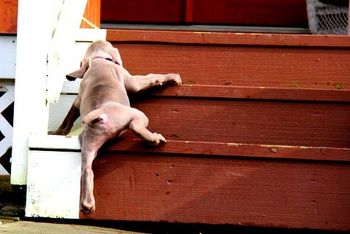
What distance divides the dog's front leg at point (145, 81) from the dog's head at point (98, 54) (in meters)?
0.14

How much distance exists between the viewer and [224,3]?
6.47 metres

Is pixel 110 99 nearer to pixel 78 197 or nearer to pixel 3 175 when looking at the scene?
pixel 78 197

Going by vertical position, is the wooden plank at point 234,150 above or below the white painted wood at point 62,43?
below

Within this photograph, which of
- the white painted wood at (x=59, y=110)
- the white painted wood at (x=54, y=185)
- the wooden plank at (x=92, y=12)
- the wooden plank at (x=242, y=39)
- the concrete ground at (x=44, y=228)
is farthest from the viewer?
the wooden plank at (x=92, y=12)

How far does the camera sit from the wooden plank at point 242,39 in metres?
3.61

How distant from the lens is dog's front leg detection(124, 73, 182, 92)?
332 centimetres

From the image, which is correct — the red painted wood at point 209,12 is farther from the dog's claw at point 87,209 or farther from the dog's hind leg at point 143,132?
the dog's claw at point 87,209

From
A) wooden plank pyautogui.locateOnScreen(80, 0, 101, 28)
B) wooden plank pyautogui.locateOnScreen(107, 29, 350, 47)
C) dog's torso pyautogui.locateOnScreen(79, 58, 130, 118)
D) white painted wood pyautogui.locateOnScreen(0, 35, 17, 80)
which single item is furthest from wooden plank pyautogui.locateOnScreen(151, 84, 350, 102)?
wooden plank pyautogui.locateOnScreen(80, 0, 101, 28)

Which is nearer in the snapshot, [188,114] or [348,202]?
[348,202]

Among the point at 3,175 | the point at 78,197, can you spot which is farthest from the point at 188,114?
the point at 3,175

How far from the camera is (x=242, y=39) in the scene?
12.0 ft

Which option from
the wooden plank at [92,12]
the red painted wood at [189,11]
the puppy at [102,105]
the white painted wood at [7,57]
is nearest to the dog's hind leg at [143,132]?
the puppy at [102,105]

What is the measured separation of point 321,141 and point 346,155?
310mm

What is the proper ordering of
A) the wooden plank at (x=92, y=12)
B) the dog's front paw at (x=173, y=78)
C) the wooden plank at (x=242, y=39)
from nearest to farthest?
the dog's front paw at (x=173, y=78) < the wooden plank at (x=242, y=39) < the wooden plank at (x=92, y=12)
